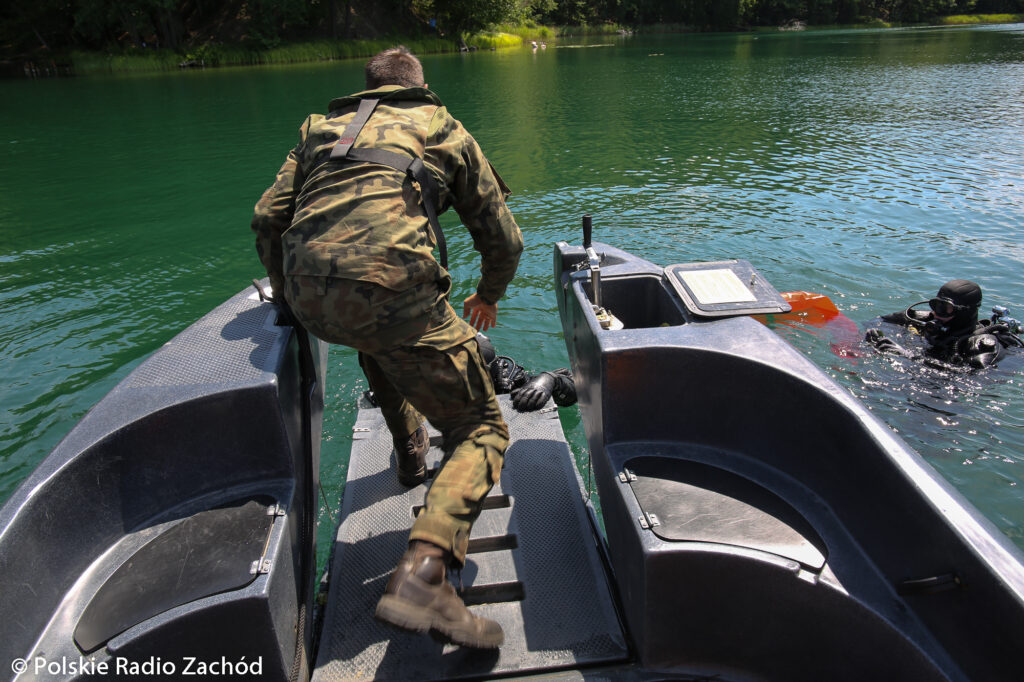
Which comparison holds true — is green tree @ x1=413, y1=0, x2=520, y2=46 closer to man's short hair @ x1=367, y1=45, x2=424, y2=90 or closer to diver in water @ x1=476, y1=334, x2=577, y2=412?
diver in water @ x1=476, y1=334, x2=577, y2=412

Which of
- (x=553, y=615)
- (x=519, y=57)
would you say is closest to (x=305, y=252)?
(x=553, y=615)

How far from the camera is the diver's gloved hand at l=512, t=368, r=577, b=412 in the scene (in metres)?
3.80

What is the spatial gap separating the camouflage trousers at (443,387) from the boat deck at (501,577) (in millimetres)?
425

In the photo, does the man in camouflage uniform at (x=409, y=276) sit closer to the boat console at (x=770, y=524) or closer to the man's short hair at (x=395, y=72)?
the man's short hair at (x=395, y=72)

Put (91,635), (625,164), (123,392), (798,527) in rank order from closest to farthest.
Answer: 1. (91,635)
2. (798,527)
3. (123,392)
4. (625,164)

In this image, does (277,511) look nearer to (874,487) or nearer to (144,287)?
(874,487)

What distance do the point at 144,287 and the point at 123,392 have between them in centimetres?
585

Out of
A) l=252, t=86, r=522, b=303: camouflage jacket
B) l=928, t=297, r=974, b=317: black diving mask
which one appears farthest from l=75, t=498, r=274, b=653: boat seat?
l=928, t=297, r=974, b=317: black diving mask

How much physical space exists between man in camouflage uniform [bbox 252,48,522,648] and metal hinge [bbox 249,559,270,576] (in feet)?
1.56

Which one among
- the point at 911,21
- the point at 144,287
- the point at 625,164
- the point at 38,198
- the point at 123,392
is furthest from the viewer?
the point at 911,21

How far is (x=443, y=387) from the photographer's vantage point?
227cm

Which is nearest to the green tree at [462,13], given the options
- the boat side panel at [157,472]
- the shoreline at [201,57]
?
the shoreline at [201,57]

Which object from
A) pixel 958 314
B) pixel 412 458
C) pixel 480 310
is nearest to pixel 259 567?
pixel 412 458

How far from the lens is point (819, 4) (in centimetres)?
6425
